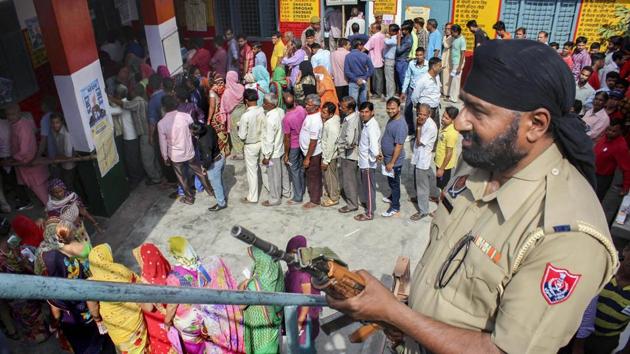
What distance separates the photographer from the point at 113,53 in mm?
11258

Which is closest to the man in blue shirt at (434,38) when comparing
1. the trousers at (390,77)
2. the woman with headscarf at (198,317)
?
the trousers at (390,77)

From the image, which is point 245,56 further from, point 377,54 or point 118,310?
point 118,310

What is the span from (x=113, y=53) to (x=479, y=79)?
11137 millimetres

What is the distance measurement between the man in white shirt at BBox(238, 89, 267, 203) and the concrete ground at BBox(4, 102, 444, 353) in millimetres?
528

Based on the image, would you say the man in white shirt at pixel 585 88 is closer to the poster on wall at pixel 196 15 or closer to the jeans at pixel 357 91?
the jeans at pixel 357 91

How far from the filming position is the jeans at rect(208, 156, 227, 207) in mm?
7281

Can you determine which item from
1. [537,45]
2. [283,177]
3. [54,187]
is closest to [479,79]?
[537,45]

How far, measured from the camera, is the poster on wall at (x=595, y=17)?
1112 cm

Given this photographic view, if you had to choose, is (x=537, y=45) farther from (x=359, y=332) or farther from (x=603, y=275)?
(x=359, y=332)

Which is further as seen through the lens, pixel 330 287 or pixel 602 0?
pixel 602 0

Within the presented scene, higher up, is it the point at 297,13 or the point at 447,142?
the point at 297,13

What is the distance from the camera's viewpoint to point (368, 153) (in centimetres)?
681

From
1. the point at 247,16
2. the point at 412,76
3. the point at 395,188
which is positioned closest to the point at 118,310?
the point at 395,188

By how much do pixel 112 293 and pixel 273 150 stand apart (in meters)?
6.21
